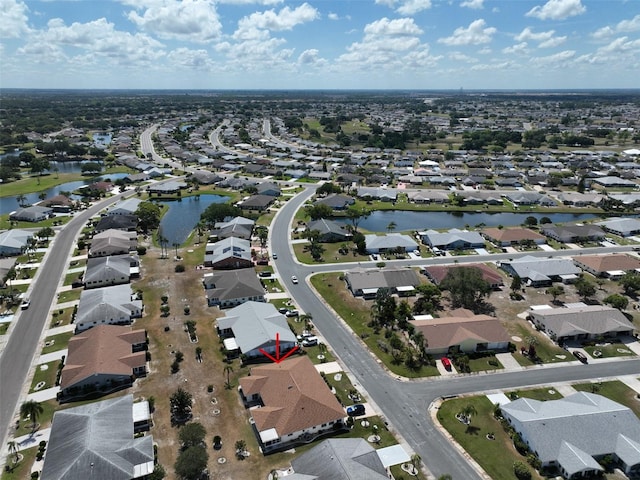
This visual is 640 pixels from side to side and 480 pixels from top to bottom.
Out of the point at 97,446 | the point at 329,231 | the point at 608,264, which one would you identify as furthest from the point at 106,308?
the point at 608,264

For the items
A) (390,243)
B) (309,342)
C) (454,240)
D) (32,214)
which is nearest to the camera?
(309,342)

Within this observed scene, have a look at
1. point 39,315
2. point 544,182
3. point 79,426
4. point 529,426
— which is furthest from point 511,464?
point 544,182

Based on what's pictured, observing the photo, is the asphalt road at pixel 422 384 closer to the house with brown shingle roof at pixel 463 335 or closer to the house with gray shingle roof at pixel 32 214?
the house with brown shingle roof at pixel 463 335

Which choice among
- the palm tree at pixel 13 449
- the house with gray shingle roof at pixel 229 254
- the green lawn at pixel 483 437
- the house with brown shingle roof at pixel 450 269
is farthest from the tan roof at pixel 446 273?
the palm tree at pixel 13 449

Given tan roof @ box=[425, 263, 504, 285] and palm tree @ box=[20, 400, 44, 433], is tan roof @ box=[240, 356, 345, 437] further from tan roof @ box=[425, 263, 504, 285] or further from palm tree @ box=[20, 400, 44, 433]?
tan roof @ box=[425, 263, 504, 285]

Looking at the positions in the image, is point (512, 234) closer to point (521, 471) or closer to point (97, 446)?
point (521, 471)
